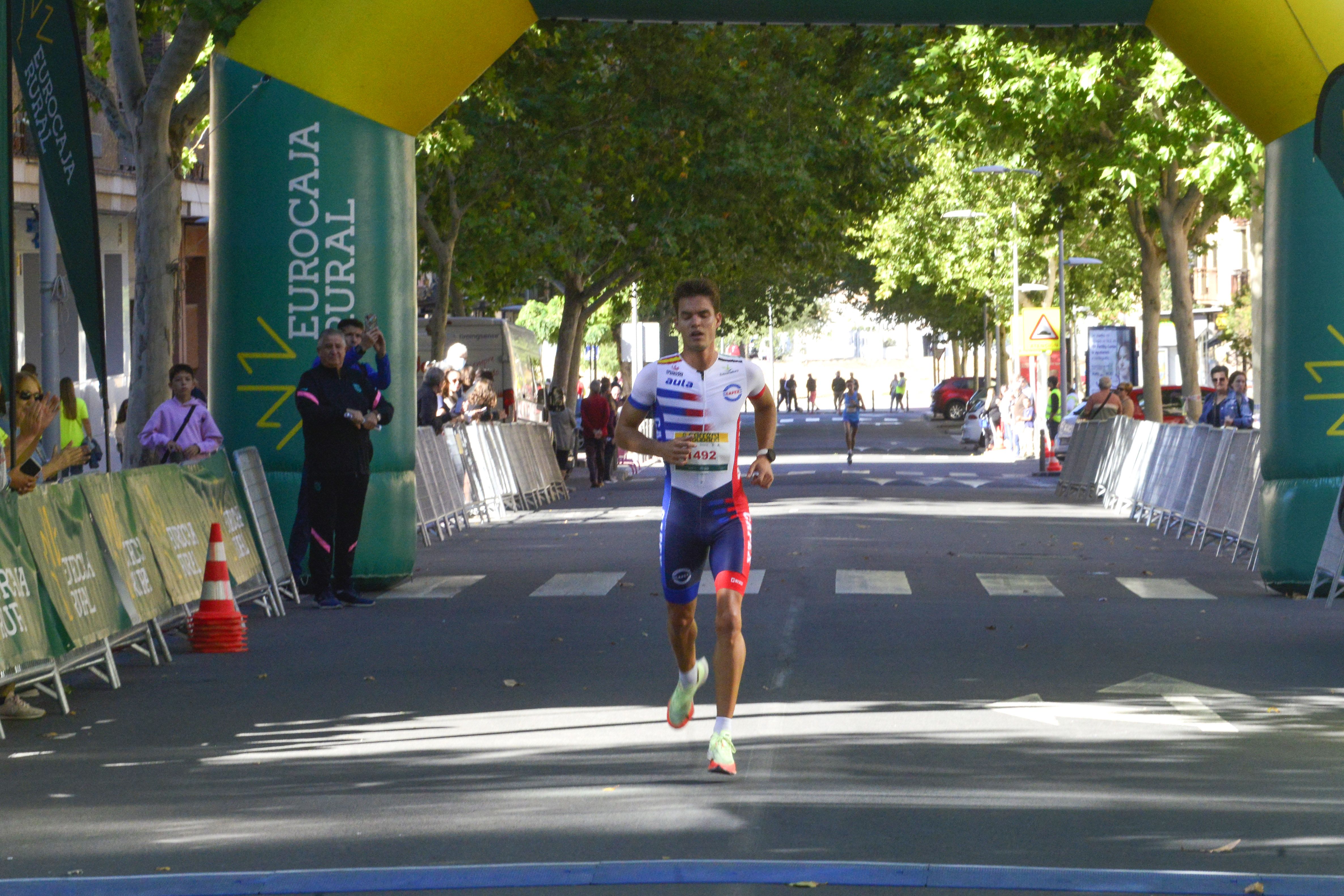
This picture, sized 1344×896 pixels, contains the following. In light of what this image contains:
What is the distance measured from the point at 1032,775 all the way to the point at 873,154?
32.8 metres

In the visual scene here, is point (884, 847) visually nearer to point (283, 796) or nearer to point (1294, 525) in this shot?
point (283, 796)

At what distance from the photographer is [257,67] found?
50.5 ft

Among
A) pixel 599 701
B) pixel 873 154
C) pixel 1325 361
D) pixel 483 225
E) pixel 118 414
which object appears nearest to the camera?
pixel 599 701

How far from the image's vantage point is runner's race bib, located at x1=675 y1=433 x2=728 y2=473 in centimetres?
838

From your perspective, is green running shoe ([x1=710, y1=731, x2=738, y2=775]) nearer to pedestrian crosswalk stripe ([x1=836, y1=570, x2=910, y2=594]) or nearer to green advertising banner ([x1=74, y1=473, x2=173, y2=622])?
green advertising banner ([x1=74, y1=473, x2=173, y2=622])

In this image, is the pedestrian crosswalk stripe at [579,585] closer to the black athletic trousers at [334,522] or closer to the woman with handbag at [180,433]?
the black athletic trousers at [334,522]

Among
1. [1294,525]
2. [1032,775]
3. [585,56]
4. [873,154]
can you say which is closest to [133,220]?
[585,56]

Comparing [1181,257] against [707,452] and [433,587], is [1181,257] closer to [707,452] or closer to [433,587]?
[433,587]

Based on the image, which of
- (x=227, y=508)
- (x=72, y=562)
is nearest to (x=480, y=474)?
(x=227, y=508)

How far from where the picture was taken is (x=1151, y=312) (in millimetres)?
34844

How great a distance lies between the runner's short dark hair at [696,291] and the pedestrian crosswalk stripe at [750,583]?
247 inches

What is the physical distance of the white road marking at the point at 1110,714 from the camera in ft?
30.0

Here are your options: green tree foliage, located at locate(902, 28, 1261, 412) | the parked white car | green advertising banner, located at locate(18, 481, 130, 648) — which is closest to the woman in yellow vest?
green advertising banner, located at locate(18, 481, 130, 648)

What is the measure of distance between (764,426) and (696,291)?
0.78 m
